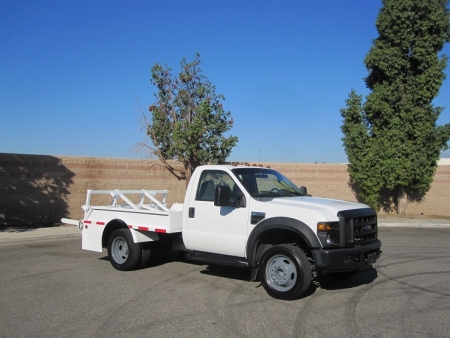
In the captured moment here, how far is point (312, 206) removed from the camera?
724 centimetres

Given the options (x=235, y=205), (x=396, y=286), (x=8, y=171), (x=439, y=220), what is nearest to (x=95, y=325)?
(x=235, y=205)

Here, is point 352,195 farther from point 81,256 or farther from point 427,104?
point 81,256

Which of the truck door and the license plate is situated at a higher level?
the truck door

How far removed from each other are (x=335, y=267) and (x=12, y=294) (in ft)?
16.7

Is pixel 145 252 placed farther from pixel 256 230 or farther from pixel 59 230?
pixel 59 230

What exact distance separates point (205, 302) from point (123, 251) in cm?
301

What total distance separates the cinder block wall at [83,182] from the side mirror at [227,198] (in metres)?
11.4

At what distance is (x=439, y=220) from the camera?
1955cm

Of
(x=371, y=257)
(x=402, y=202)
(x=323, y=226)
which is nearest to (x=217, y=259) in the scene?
(x=323, y=226)

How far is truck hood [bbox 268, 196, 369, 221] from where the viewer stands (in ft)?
22.9

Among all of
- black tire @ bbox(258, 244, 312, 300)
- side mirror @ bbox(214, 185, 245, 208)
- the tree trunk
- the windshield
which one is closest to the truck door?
side mirror @ bbox(214, 185, 245, 208)

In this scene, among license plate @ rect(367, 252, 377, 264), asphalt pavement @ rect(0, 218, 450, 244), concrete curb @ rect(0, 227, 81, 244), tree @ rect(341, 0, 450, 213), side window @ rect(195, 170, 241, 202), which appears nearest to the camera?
license plate @ rect(367, 252, 377, 264)

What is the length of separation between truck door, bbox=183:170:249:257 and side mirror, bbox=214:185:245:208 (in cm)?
11

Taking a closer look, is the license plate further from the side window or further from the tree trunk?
the tree trunk
